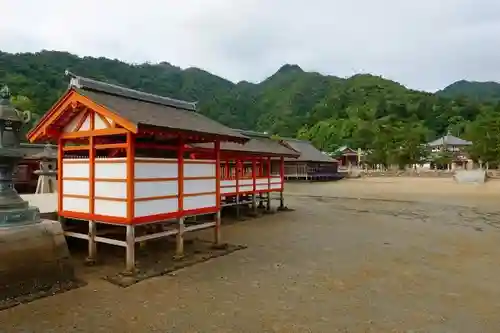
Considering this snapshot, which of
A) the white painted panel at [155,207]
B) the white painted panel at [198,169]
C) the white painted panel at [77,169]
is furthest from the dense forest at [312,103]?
the white painted panel at [155,207]

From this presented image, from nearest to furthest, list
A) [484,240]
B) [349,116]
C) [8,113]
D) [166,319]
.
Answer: [166,319] < [8,113] < [484,240] < [349,116]

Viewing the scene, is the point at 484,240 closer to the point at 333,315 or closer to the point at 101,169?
the point at 333,315

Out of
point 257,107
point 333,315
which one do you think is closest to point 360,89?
point 257,107

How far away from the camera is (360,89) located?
377 feet

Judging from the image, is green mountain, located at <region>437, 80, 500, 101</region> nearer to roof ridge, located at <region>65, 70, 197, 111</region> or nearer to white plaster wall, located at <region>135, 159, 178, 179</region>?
roof ridge, located at <region>65, 70, 197, 111</region>

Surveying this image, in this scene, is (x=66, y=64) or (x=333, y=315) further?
(x=66, y=64)

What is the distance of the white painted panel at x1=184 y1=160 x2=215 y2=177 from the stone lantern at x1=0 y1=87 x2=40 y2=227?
3.46 meters

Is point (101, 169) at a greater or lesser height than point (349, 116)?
lesser

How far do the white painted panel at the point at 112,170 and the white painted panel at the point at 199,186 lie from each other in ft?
5.60

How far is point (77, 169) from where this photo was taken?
357 inches

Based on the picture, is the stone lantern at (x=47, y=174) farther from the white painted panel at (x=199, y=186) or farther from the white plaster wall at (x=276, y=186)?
the white plaster wall at (x=276, y=186)

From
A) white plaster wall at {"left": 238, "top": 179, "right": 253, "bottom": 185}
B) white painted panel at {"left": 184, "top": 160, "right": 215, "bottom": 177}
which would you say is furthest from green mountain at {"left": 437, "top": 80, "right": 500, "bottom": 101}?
white painted panel at {"left": 184, "top": 160, "right": 215, "bottom": 177}

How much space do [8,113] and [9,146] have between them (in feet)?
1.97

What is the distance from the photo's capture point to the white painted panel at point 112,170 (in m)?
8.20
